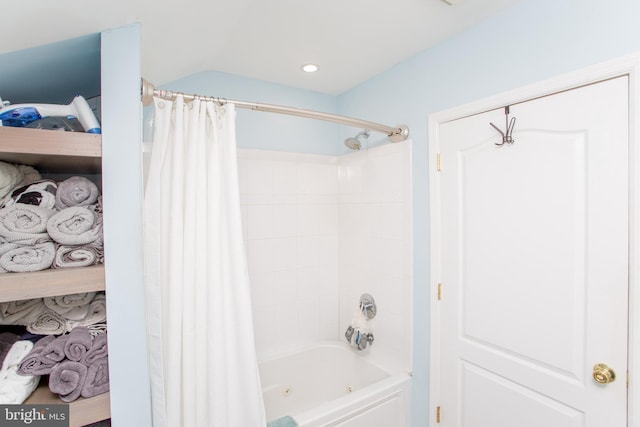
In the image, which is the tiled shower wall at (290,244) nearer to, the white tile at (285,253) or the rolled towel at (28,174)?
the white tile at (285,253)

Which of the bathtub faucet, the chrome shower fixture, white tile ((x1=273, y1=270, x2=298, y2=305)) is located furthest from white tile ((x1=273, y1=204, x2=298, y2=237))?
the bathtub faucet

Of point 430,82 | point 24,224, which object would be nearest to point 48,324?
point 24,224

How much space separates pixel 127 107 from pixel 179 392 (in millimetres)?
977

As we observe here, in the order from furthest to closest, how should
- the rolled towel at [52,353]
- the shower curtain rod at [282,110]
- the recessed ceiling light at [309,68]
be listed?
the recessed ceiling light at [309,68] < the shower curtain rod at [282,110] < the rolled towel at [52,353]

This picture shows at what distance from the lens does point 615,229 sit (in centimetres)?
107

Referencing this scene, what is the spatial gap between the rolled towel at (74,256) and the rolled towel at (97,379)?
29 centimetres

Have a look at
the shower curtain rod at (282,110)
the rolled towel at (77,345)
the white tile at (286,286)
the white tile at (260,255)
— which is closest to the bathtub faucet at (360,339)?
the white tile at (286,286)

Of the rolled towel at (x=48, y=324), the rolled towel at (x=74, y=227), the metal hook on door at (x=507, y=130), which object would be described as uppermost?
the metal hook on door at (x=507, y=130)

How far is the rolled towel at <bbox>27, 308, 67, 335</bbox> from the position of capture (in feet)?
3.02

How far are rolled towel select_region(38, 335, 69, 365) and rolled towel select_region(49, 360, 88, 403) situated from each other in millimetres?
18

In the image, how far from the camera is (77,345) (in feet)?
2.81

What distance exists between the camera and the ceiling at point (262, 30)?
0.77 metres

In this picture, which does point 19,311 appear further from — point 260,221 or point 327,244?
point 327,244

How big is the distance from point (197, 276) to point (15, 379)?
52cm
